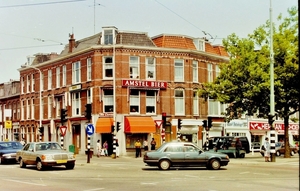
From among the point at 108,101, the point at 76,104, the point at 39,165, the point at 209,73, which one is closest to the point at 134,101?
the point at 108,101

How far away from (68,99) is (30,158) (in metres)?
26.6

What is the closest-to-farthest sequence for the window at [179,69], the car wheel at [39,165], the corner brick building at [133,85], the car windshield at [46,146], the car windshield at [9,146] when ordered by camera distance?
the car wheel at [39,165] → the car windshield at [46,146] → the car windshield at [9,146] → the corner brick building at [133,85] → the window at [179,69]

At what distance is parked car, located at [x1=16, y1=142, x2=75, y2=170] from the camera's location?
23.6 meters

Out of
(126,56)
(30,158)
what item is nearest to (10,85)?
(126,56)

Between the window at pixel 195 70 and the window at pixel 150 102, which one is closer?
the window at pixel 150 102

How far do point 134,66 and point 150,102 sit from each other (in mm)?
3968

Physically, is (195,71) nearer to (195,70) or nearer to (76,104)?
(195,70)

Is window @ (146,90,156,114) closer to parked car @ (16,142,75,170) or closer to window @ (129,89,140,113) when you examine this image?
window @ (129,89,140,113)

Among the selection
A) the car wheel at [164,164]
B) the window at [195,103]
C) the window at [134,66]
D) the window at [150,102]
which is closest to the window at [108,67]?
the window at [134,66]

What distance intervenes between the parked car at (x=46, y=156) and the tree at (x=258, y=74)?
49.7 feet

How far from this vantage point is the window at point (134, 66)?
47.3 m

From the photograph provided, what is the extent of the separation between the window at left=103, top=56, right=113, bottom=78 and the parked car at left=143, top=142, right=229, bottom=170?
2391cm

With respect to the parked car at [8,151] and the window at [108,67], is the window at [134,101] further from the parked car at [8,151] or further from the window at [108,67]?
the parked car at [8,151]

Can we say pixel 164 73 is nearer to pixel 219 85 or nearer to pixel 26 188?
pixel 219 85
